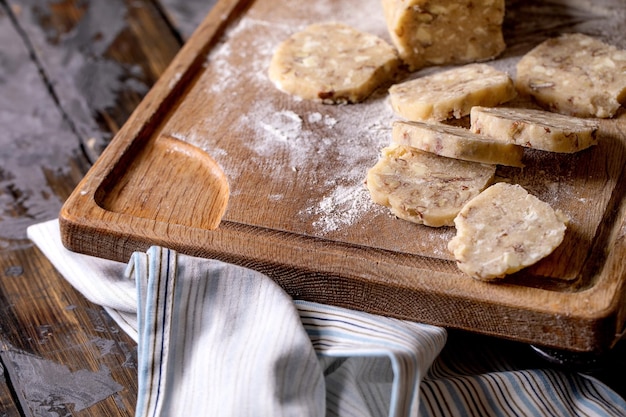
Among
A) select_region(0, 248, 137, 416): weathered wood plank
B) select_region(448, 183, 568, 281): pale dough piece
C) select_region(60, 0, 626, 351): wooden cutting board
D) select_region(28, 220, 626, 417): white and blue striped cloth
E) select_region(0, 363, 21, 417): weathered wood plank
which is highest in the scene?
select_region(448, 183, 568, 281): pale dough piece

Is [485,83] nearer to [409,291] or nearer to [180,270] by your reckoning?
[409,291]

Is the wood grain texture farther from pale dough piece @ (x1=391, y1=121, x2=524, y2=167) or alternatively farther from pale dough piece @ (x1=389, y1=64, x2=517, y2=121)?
pale dough piece @ (x1=389, y1=64, x2=517, y2=121)

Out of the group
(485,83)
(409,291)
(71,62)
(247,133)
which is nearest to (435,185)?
(409,291)

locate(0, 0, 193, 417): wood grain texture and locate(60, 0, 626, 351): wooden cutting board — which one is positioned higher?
locate(60, 0, 626, 351): wooden cutting board

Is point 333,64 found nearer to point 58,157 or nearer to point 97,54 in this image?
point 58,157

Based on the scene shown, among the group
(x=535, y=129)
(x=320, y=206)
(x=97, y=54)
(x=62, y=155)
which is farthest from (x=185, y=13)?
(x=535, y=129)

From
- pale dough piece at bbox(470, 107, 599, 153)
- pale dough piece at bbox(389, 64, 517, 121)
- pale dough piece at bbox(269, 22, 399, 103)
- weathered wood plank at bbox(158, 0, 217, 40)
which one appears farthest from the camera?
weathered wood plank at bbox(158, 0, 217, 40)

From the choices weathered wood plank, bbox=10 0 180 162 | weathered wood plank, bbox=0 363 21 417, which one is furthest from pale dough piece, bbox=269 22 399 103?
weathered wood plank, bbox=0 363 21 417
